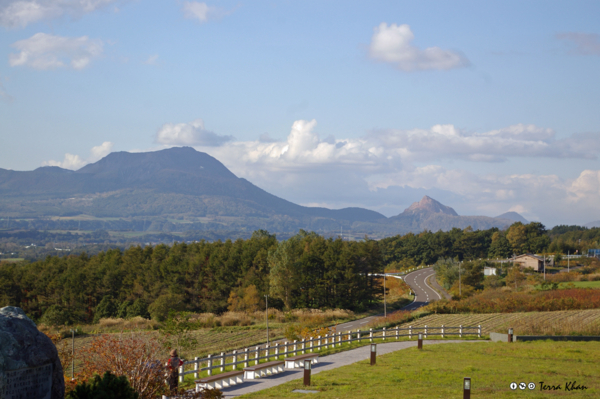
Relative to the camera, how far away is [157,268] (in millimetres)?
84000

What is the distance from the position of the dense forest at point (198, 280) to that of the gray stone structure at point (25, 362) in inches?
2503

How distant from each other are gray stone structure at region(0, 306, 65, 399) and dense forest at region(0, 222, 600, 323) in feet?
209

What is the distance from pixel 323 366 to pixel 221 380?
5949 millimetres

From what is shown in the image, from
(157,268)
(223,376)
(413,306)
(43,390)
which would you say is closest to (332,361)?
(223,376)

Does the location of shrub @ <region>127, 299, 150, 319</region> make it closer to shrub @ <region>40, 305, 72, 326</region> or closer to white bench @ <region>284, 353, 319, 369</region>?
shrub @ <region>40, 305, 72, 326</region>

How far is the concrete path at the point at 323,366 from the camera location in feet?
55.5

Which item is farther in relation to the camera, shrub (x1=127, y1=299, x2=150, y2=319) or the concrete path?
shrub (x1=127, y1=299, x2=150, y2=319)

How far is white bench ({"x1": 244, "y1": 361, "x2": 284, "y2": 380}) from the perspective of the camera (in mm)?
18953

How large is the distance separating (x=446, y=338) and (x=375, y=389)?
1916cm

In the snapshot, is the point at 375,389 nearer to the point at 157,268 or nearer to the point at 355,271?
the point at 355,271

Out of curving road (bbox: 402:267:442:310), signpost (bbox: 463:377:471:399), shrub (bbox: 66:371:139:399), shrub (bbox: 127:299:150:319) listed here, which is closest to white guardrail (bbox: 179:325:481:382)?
shrub (bbox: 66:371:139:399)

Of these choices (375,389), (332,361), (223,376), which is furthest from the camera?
(332,361)

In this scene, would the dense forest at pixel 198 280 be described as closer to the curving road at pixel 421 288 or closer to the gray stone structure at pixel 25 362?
the curving road at pixel 421 288

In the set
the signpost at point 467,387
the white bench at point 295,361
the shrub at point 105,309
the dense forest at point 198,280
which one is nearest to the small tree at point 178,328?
the white bench at point 295,361
